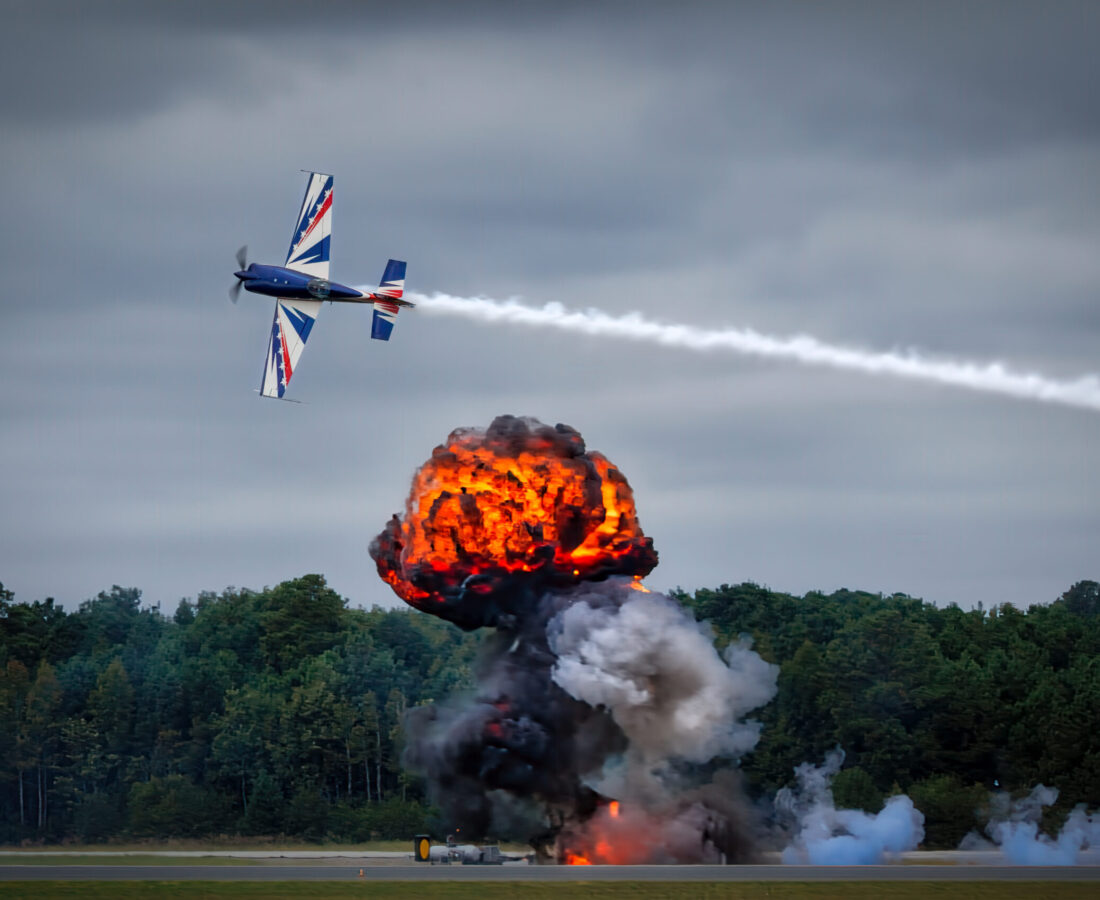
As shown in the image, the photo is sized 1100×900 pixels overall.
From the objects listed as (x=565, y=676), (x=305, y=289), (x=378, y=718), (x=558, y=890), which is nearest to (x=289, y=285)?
(x=305, y=289)

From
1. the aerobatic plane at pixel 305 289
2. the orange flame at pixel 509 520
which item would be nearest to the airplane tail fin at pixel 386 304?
the aerobatic plane at pixel 305 289

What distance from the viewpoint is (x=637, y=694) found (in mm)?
102938

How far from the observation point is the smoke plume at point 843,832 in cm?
10094

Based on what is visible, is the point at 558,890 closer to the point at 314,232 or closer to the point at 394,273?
the point at 394,273

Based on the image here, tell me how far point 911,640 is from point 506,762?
61.4 meters

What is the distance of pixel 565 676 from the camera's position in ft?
340

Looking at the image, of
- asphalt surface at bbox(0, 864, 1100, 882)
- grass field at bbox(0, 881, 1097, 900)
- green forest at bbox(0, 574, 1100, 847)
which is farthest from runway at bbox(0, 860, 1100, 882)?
green forest at bbox(0, 574, 1100, 847)

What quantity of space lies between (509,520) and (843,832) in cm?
2511

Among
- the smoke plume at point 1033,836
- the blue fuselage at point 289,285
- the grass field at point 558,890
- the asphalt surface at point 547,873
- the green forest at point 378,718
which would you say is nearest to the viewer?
the grass field at point 558,890

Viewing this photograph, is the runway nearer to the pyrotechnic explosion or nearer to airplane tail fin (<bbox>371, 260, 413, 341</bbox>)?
the pyrotechnic explosion

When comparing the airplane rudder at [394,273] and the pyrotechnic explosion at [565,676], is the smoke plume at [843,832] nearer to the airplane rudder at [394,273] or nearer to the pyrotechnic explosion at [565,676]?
the pyrotechnic explosion at [565,676]

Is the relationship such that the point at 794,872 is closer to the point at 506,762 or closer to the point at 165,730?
the point at 506,762

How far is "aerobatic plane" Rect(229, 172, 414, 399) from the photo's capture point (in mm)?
105875

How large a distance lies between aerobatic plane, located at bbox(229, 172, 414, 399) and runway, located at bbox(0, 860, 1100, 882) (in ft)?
94.0
